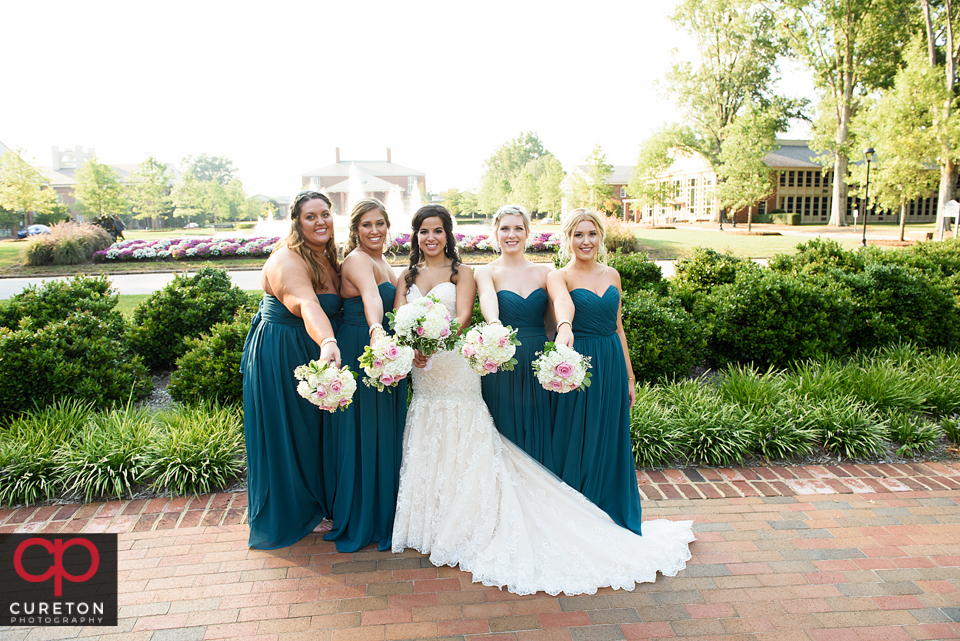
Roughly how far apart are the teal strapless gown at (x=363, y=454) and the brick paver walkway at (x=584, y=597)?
0.54 feet

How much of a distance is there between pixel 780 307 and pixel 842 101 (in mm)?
35224

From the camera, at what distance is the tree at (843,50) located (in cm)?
3234

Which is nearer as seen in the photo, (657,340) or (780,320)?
(657,340)

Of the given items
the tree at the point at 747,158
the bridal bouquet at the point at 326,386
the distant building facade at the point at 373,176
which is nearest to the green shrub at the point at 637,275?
the bridal bouquet at the point at 326,386

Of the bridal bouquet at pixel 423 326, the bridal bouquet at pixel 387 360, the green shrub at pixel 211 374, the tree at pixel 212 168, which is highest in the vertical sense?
the tree at pixel 212 168

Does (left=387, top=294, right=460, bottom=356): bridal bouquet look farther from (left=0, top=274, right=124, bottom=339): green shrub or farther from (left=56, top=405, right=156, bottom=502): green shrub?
(left=0, top=274, right=124, bottom=339): green shrub

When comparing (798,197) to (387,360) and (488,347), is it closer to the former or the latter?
(488,347)

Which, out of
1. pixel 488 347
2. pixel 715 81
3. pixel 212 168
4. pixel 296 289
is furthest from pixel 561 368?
pixel 212 168

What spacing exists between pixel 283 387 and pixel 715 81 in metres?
43.9

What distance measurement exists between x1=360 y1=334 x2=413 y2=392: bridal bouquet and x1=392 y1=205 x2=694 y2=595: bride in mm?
435

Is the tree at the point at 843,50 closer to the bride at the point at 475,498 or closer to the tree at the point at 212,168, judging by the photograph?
the bride at the point at 475,498

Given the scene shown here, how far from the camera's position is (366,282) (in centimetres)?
363

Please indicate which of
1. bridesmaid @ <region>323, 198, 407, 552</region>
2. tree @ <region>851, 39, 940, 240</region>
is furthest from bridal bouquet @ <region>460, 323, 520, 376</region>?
tree @ <region>851, 39, 940, 240</region>

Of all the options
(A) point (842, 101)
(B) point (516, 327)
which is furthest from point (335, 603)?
(A) point (842, 101)
